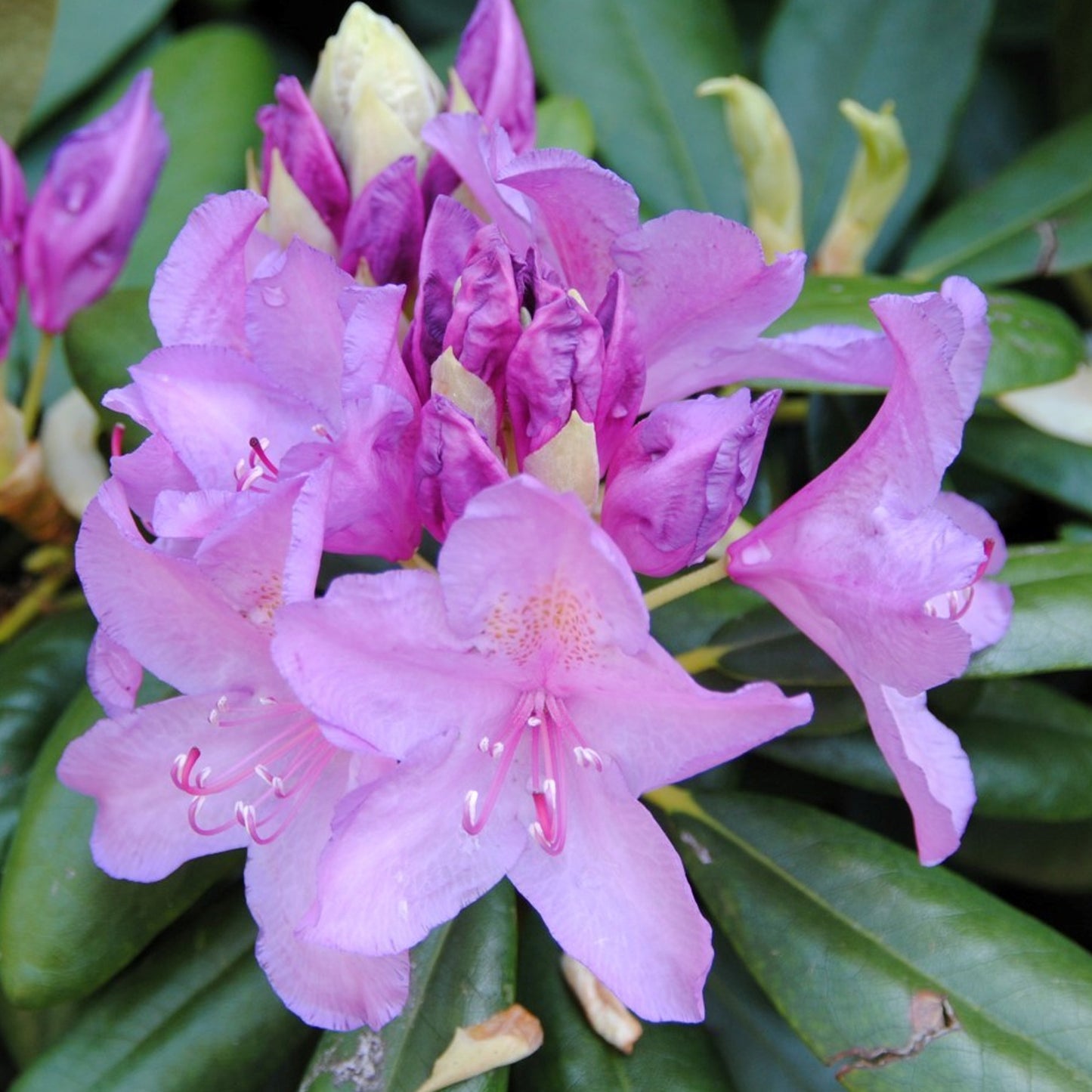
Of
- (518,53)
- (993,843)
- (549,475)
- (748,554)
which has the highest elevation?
(518,53)

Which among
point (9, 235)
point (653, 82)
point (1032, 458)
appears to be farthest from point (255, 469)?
point (653, 82)

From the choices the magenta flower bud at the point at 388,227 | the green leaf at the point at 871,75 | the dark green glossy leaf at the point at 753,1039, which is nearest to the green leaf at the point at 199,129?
the magenta flower bud at the point at 388,227

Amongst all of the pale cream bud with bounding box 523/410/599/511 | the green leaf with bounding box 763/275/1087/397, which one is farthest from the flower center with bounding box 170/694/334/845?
the green leaf with bounding box 763/275/1087/397

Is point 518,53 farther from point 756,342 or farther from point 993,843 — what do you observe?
point 993,843

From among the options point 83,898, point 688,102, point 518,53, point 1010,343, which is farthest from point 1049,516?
point 83,898

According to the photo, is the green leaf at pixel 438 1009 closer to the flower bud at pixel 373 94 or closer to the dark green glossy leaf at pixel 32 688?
the dark green glossy leaf at pixel 32 688

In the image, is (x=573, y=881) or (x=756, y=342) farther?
(x=756, y=342)
